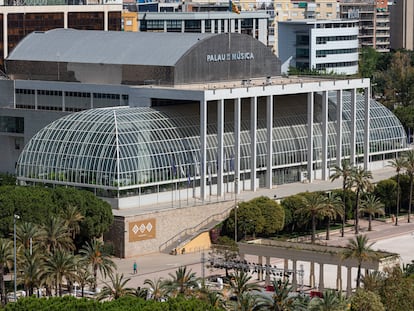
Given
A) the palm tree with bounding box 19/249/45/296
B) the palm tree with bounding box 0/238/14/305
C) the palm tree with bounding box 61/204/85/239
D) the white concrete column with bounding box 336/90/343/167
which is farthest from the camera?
the white concrete column with bounding box 336/90/343/167

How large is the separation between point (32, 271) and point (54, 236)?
10.4 m

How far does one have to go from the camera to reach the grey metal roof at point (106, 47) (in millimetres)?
158750

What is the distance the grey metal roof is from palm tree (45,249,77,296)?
46.8 meters

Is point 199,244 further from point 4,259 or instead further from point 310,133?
point 4,259

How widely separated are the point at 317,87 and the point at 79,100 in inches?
981

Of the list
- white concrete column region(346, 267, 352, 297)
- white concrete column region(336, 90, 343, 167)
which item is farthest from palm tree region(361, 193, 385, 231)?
white concrete column region(346, 267, 352, 297)

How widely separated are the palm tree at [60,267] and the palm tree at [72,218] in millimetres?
15311

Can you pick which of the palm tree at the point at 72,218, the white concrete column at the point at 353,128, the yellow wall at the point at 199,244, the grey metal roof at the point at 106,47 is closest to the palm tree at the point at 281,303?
the palm tree at the point at 72,218

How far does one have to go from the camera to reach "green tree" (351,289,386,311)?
103m

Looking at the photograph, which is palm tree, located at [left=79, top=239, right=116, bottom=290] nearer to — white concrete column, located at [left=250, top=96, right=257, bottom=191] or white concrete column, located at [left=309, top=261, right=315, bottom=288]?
white concrete column, located at [left=309, top=261, right=315, bottom=288]

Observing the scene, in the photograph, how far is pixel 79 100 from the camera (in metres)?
160

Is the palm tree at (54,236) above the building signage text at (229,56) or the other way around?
the other way around

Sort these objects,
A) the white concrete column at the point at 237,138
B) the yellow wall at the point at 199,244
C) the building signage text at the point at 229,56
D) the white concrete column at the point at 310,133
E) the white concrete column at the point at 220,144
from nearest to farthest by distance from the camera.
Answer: the yellow wall at the point at 199,244 < the white concrete column at the point at 220,144 < the white concrete column at the point at 237,138 < the building signage text at the point at 229,56 < the white concrete column at the point at 310,133

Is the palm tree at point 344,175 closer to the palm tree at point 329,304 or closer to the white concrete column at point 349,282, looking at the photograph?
the white concrete column at point 349,282
